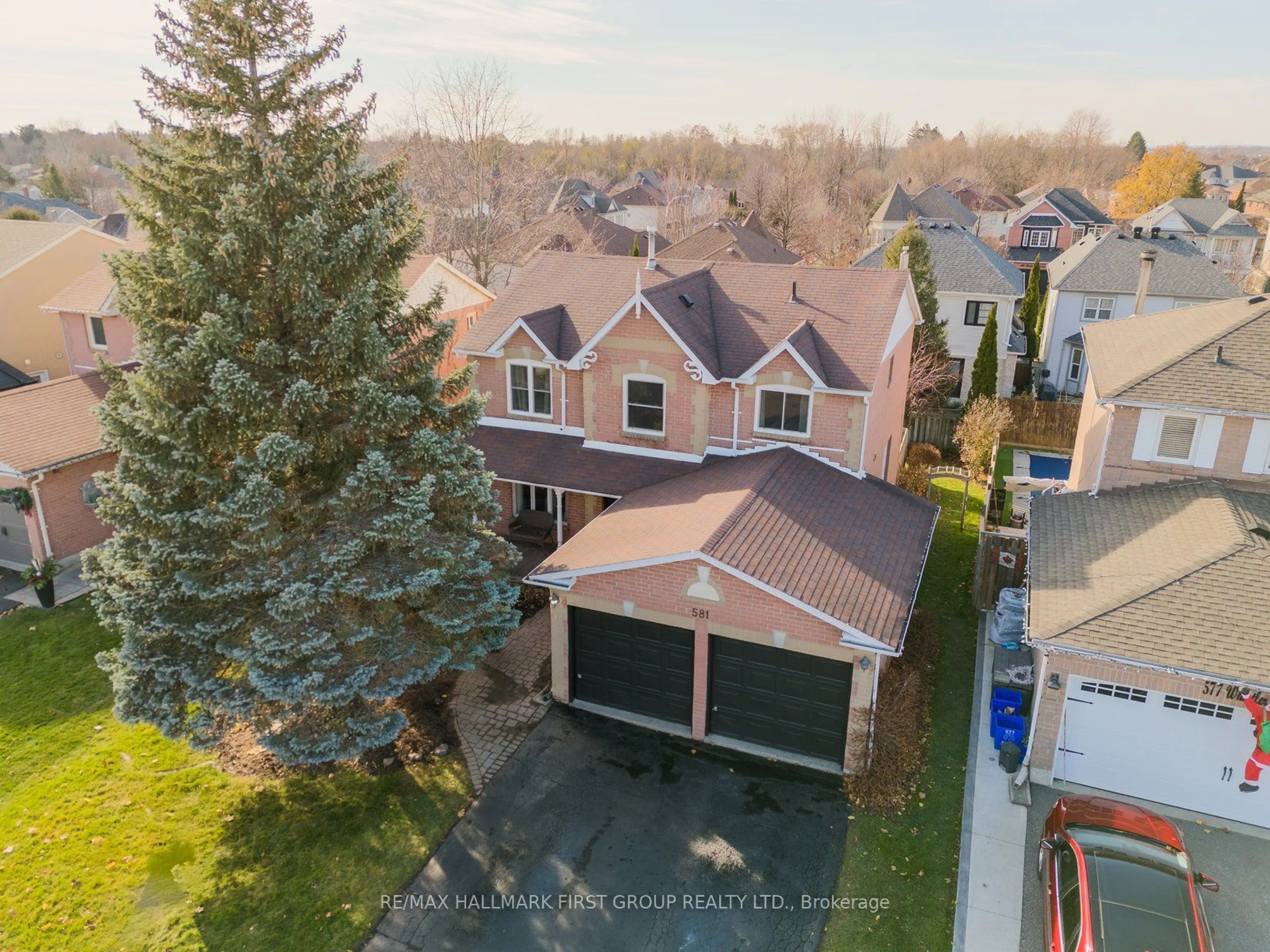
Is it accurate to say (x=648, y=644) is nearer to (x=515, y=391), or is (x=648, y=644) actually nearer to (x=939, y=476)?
(x=515, y=391)

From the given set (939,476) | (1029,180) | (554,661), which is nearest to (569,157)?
(1029,180)

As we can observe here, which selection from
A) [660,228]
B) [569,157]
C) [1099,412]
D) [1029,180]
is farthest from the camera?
[569,157]

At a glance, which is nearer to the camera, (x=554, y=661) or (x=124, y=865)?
(x=124, y=865)

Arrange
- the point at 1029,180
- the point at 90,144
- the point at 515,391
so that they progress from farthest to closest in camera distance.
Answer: the point at 90,144
the point at 1029,180
the point at 515,391

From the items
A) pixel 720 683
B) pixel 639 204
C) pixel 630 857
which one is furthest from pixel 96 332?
pixel 639 204

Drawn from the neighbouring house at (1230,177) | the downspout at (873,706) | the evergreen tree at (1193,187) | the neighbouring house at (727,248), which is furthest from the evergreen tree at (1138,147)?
the downspout at (873,706)

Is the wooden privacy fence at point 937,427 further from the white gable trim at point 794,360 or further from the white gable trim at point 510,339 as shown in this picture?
the white gable trim at point 510,339
